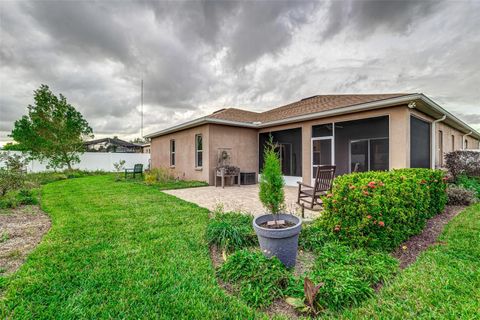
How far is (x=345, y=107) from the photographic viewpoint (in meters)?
7.51

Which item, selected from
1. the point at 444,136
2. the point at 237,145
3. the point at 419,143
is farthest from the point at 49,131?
the point at 444,136

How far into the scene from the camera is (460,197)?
236 inches

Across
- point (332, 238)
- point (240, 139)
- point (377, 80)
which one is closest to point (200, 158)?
point (240, 139)

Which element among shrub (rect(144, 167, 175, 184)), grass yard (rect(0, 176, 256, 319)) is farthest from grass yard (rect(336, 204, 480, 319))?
shrub (rect(144, 167, 175, 184))

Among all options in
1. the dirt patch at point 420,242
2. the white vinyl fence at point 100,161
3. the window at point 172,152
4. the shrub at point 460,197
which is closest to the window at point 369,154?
the shrub at point 460,197

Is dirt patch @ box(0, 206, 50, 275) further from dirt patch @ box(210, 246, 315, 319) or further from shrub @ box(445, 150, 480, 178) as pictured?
shrub @ box(445, 150, 480, 178)

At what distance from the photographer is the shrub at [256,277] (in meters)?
2.06

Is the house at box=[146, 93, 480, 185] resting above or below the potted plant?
above

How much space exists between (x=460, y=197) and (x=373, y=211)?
5.33 meters

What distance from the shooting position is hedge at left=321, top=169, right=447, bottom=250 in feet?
9.59

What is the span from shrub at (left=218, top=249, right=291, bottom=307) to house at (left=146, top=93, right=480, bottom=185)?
6.37m

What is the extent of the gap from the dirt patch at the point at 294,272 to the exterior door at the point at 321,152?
6099mm

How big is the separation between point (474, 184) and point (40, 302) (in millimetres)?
10610

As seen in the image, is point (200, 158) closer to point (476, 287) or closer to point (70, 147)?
point (476, 287)
